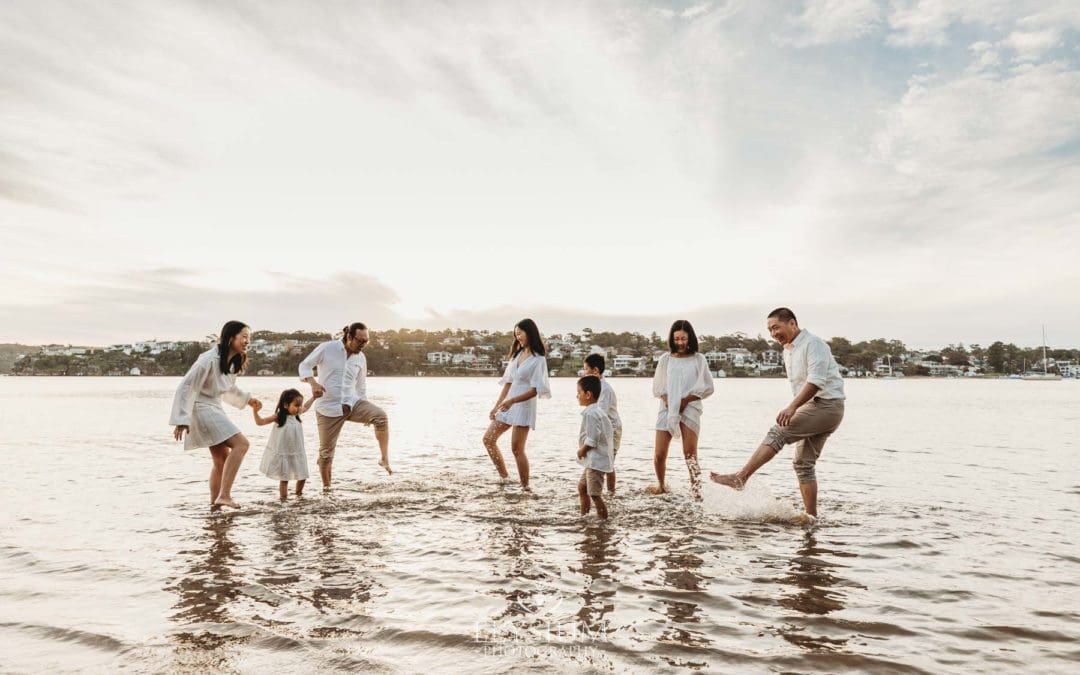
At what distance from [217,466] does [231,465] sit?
267 millimetres

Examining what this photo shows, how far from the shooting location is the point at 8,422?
2447cm

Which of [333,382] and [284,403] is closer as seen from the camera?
[284,403]

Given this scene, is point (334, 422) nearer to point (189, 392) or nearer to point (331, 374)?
point (331, 374)

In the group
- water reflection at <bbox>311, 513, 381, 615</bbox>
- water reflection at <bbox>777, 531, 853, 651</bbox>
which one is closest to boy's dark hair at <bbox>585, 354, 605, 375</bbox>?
water reflection at <bbox>777, 531, 853, 651</bbox>

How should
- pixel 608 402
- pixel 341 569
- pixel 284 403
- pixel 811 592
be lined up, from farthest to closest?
pixel 608 402 → pixel 284 403 → pixel 341 569 → pixel 811 592

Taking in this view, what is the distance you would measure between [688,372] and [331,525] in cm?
527

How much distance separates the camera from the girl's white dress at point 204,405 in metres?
7.68

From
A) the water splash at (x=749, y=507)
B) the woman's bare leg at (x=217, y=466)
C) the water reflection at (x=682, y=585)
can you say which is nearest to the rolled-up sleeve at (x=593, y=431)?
the water reflection at (x=682, y=585)

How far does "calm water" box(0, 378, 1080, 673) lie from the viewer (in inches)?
149

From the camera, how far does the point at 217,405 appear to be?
8.05m

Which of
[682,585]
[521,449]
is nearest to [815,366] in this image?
[682,585]

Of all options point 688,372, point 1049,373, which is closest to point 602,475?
point 688,372

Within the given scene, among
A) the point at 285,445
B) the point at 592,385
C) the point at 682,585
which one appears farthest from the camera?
the point at 285,445

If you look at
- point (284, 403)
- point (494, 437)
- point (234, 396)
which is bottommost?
point (494, 437)
